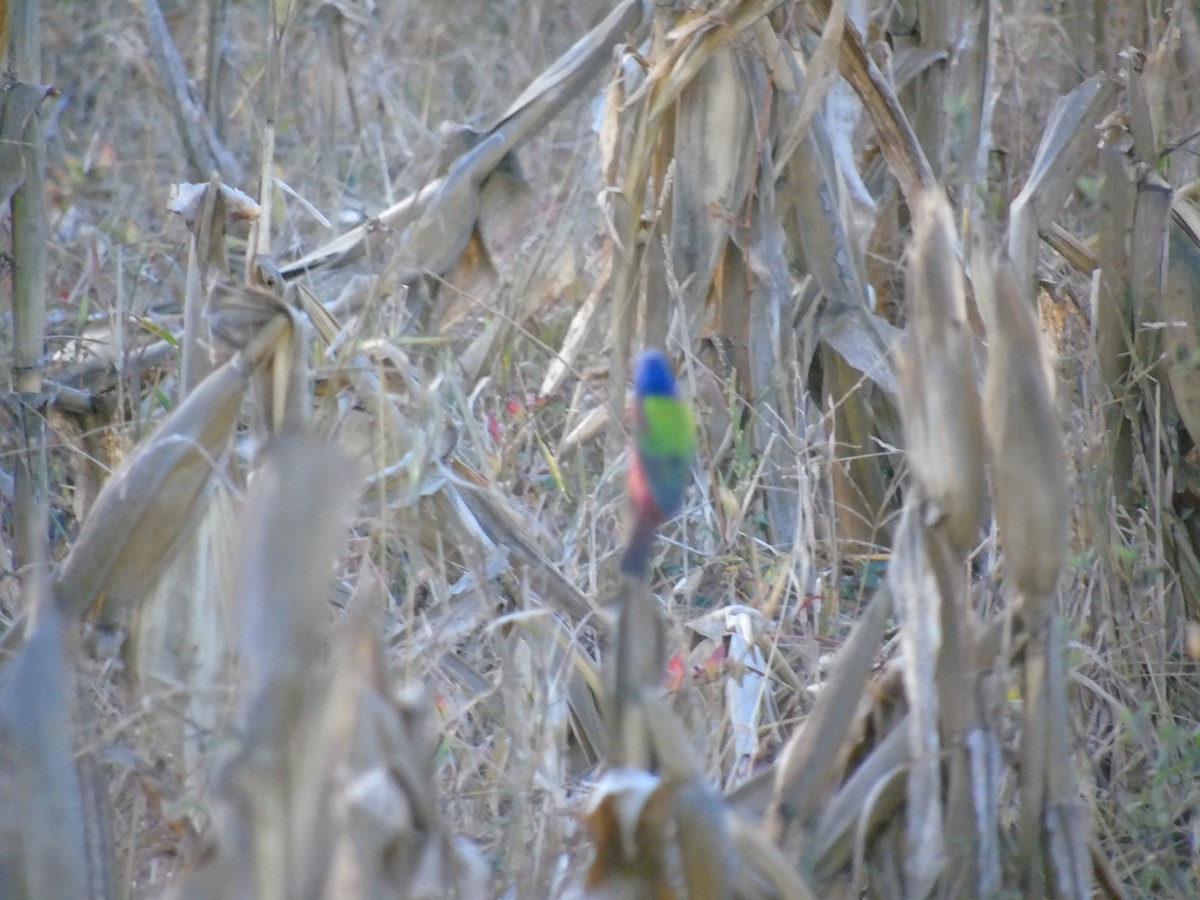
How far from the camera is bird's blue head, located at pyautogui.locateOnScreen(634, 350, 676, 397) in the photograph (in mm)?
983

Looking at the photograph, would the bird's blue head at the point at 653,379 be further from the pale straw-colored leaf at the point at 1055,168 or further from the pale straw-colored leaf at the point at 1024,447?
the pale straw-colored leaf at the point at 1055,168

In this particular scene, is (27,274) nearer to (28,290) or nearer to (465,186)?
(28,290)

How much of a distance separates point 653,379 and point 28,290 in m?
1.22

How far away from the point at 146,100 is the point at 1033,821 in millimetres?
4268

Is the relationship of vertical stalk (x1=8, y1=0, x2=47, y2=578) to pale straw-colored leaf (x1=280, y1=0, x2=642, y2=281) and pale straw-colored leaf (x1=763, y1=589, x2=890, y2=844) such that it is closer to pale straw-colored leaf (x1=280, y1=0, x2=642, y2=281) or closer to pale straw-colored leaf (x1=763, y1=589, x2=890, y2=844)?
pale straw-colored leaf (x1=280, y1=0, x2=642, y2=281)

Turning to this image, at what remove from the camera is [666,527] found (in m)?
2.20

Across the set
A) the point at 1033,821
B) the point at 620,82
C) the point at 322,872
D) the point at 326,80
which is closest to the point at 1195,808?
the point at 1033,821

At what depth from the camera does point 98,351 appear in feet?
7.23

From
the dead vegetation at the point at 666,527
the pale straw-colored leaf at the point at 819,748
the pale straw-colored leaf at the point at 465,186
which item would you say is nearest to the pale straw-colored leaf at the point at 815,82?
the dead vegetation at the point at 666,527

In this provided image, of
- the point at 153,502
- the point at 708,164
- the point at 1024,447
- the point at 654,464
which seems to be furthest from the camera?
the point at 708,164

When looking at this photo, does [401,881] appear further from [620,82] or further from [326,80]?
[326,80]

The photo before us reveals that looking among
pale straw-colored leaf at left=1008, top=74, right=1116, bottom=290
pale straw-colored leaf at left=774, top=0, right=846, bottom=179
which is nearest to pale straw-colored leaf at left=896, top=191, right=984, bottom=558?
pale straw-colored leaf at left=1008, top=74, right=1116, bottom=290

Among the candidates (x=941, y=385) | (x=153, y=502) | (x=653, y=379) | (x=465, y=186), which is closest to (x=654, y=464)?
(x=653, y=379)

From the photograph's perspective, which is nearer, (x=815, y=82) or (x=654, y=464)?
(x=654, y=464)
